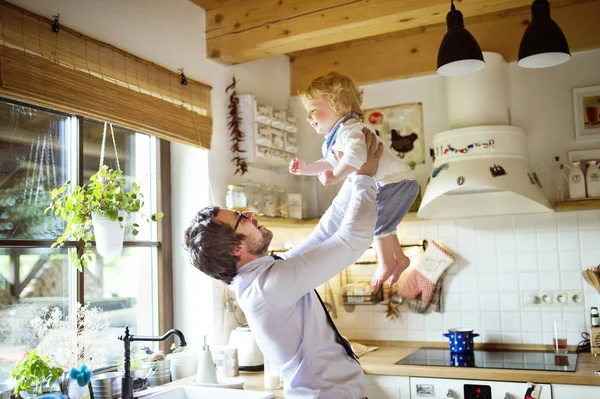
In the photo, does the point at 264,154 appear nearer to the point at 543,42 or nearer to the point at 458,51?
the point at 458,51

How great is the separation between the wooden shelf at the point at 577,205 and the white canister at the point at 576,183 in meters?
0.03

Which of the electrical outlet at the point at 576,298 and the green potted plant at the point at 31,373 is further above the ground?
the electrical outlet at the point at 576,298

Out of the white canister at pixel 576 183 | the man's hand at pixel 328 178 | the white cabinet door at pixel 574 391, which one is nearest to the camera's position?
the man's hand at pixel 328 178

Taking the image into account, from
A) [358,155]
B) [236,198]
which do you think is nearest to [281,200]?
[236,198]

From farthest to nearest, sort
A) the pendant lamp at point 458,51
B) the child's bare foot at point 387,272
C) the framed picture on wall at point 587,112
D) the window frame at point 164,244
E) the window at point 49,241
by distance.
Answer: the framed picture on wall at point 587,112, the window frame at point 164,244, the window at point 49,241, the pendant lamp at point 458,51, the child's bare foot at point 387,272

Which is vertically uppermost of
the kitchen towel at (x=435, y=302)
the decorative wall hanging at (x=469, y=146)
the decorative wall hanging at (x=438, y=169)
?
the decorative wall hanging at (x=469, y=146)

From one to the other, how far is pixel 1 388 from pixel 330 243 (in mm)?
1581

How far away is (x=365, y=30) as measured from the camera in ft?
10.4

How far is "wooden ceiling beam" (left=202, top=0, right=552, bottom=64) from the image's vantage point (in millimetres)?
2945

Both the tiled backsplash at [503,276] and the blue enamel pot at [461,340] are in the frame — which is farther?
the tiled backsplash at [503,276]

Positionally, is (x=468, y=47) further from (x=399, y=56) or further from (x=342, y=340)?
(x=399, y=56)

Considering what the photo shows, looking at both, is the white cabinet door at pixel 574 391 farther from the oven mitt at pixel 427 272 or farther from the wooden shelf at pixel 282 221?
the wooden shelf at pixel 282 221

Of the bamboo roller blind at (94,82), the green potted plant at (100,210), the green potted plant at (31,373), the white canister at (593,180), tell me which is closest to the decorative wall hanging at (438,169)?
the white canister at (593,180)

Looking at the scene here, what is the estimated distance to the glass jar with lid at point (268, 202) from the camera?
365cm
